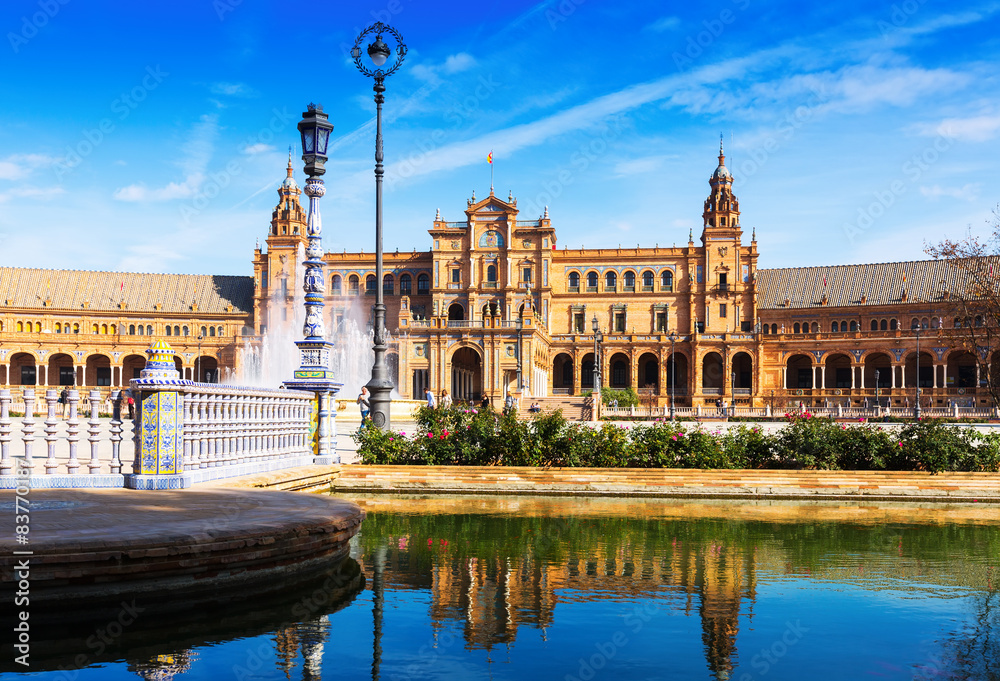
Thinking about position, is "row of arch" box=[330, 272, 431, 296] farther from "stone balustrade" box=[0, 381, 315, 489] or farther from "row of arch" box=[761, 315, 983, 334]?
"stone balustrade" box=[0, 381, 315, 489]

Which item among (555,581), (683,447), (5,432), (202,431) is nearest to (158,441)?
(202,431)

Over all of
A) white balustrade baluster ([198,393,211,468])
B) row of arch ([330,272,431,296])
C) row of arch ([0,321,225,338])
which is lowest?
white balustrade baluster ([198,393,211,468])

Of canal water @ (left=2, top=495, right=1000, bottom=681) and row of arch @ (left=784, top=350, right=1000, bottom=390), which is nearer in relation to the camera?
canal water @ (left=2, top=495, right=1000, bottom=681)

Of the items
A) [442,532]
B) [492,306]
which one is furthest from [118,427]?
[492,306]

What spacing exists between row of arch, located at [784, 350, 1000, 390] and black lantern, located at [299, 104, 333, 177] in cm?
6248

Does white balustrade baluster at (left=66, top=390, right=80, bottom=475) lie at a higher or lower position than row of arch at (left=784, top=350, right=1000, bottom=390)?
lower

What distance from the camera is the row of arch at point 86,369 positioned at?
81.8 meters

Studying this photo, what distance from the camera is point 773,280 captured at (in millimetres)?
84438

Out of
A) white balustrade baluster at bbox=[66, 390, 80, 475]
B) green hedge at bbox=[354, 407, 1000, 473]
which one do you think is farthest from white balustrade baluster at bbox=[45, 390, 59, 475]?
green hedge at bbox=[354, 407, 1000, 473]

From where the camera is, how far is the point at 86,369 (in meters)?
84.1

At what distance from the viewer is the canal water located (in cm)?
546

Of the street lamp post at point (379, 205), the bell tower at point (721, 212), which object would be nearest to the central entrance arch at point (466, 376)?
the bell tower at point (721, 212)

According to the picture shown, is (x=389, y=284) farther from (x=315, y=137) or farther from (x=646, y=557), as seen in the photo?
(x=646, y=557)

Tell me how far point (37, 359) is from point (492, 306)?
1680 inches
